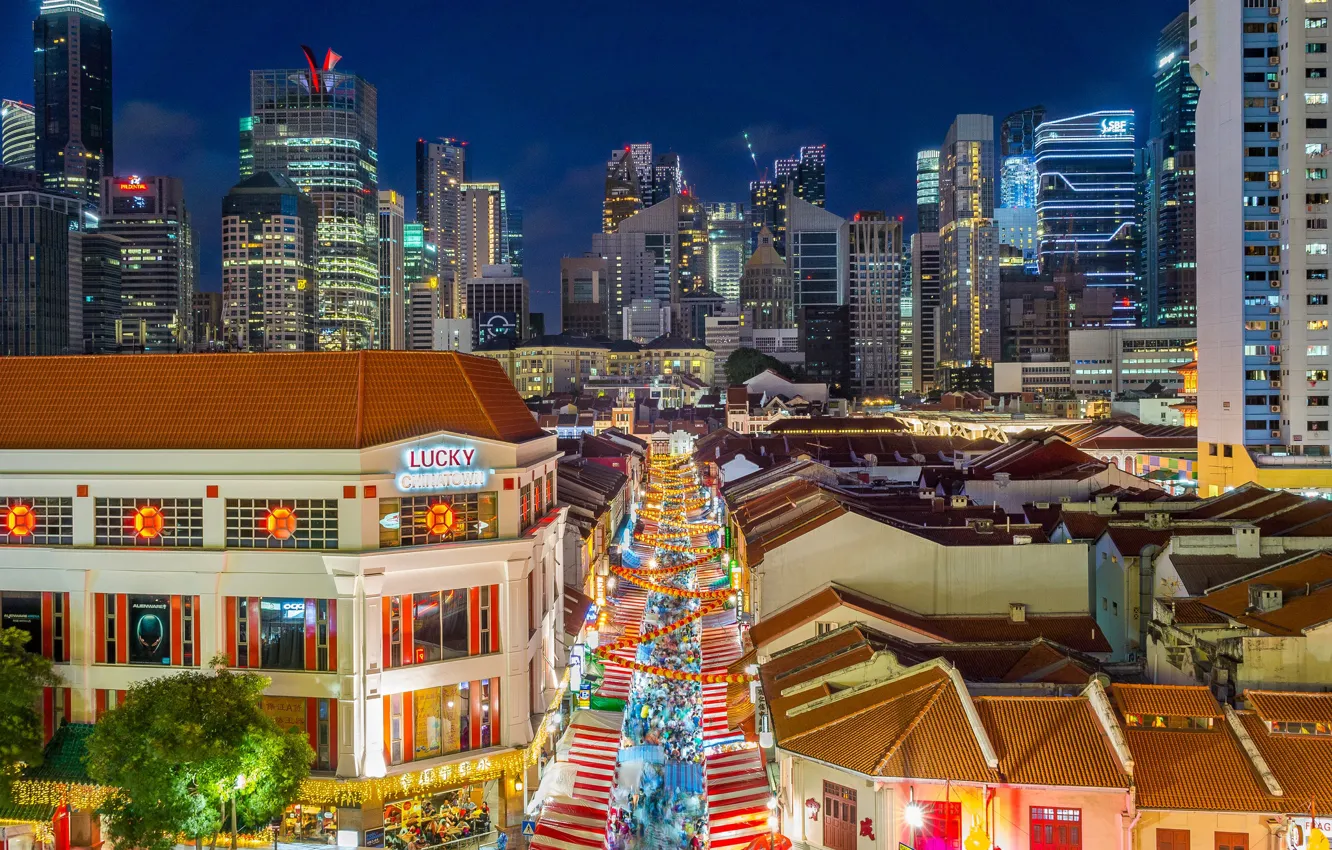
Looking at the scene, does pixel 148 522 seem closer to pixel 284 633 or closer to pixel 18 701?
pixel 284 633

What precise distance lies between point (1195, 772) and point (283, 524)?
2240 centimetres

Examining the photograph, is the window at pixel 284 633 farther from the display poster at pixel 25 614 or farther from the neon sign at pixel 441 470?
the display poster at pixel 25 614

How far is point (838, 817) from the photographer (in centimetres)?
2477

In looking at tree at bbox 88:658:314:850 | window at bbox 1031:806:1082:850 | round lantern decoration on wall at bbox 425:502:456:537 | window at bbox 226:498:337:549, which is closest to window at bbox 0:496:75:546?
window at bbox 226:498:337:549

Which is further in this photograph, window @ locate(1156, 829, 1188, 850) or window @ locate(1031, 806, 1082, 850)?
window @ locate(1031, 806, 1082, 850)

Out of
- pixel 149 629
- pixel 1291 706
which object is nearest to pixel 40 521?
pixel 149 629

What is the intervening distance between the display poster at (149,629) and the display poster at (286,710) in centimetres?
314

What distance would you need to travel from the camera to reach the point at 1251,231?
77875mm

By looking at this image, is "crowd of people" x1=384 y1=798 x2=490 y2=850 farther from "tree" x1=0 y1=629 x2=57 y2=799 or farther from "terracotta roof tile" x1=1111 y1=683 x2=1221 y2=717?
"terracotta roof tile" x1=1111 y1=683 x2=1221 y2=717

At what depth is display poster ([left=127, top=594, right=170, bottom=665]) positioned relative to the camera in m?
29.7

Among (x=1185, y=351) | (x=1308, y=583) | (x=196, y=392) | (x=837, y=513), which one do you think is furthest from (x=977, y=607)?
(x=1185, y=351)

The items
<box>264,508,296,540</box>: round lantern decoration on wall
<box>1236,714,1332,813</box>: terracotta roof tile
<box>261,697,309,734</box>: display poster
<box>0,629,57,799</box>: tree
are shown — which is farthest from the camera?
<box>264,508,296,540</box>: round lantern decoration on wall

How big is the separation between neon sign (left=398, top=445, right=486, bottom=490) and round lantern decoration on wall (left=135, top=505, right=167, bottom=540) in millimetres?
6544

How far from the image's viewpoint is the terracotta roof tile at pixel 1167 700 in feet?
80.0
